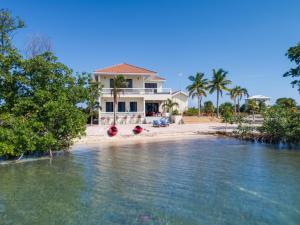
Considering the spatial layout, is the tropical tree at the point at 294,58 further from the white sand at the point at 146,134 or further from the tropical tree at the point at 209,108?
the tropical tree at the point at 209,108

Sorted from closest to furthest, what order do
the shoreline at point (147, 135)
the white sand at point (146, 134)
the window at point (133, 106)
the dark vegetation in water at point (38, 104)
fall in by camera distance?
the dark vegetation in water at point (38, 104) → the shoreline at point (147, 135) → the white sand at point (146, 134) → the window at point (133, 106)

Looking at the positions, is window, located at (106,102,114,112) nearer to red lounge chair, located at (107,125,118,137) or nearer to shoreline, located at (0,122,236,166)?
shoreline, located at (0,122,236,166)

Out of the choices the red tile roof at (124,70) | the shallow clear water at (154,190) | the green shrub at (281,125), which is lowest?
the shallow clear water at (154,190)

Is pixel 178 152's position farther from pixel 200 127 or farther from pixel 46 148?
pixel 200 127

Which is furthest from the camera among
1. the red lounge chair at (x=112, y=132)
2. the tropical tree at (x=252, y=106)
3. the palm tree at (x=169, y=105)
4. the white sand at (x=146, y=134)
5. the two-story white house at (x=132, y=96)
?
the tropical tree at (x=252, y=106)

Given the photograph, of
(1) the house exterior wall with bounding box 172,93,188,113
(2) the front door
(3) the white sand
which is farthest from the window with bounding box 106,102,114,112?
(1) the house exterior wall with bounding box 172,93,188,113

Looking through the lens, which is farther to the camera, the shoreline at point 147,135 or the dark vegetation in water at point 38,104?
the shoreline at point 147,135

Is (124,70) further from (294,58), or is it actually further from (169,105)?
(294,58)

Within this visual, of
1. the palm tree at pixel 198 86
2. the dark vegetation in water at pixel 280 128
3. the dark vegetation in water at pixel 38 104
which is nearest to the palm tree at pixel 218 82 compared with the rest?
the palm tree at pixel 198 86
